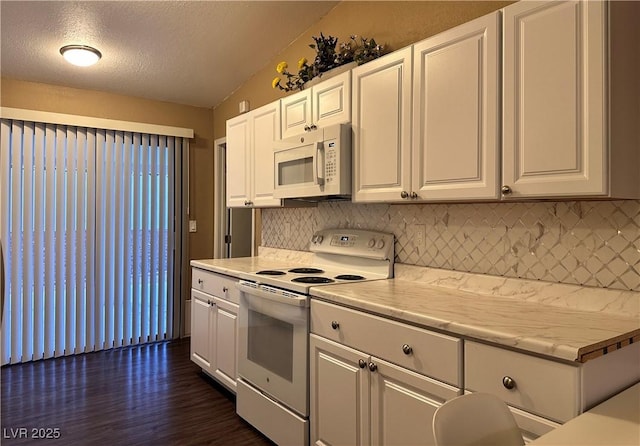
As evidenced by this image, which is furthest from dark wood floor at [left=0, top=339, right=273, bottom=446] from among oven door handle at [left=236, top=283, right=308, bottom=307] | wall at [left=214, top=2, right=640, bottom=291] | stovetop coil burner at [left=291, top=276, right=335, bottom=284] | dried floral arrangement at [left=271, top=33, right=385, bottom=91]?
dried floral arrangement at [left=271, top=33, right=385, bottom=91]

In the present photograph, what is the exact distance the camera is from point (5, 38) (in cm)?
312

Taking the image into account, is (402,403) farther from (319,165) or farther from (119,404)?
(119,404)

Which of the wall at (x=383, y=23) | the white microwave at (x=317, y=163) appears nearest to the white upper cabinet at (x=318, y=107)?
the white microwave at (x=317, y=163)

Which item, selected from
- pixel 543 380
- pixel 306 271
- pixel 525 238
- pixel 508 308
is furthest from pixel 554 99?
pixel 306 271

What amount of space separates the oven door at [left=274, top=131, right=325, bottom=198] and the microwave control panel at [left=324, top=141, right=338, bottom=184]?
2 cm

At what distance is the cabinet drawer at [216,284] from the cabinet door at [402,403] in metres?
1.29

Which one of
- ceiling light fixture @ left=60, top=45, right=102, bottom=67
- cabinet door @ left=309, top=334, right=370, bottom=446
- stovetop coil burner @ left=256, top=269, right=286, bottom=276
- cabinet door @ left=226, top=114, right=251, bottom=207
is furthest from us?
cabinet door @ left=226, top=114, right=251, bottom=207

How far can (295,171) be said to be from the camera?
9.21 ft

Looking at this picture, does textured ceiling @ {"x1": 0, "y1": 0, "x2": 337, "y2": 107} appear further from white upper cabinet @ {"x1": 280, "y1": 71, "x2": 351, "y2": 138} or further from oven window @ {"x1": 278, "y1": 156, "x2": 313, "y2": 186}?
oven window @ {"x1": 278, "y1": 156, "x2": 313, "y2": 186}

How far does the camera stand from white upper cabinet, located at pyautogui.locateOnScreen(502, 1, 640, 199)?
57.1 inches

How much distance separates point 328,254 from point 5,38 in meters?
2.73

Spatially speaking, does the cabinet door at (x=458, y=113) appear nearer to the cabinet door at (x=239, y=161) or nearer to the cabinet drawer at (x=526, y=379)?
the cabinet drawer at (x=526, y=379)

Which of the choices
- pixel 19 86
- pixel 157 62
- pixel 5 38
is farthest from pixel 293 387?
pixel 19 86

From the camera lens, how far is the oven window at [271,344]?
91.7 inches
